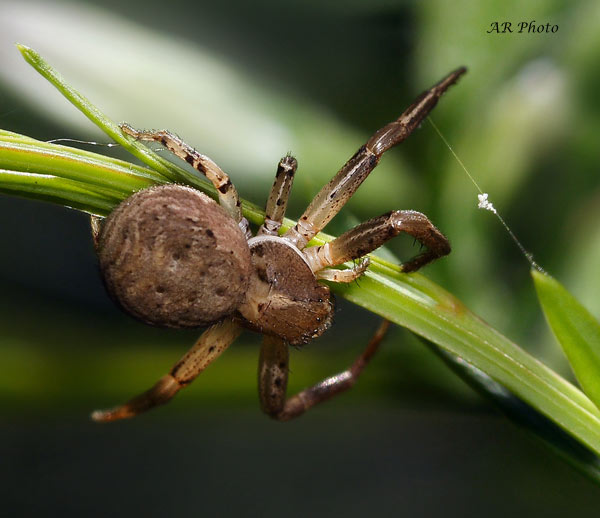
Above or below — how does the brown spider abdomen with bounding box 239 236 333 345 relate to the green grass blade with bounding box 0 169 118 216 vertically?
below

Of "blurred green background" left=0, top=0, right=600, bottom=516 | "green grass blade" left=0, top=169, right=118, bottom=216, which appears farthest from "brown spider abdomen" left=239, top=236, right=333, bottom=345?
"green grass blade" left=0, top=169, right=118, bottom=216

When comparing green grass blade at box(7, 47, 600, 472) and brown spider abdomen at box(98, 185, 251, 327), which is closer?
green grass blade at box(7, 47, 600, 472)

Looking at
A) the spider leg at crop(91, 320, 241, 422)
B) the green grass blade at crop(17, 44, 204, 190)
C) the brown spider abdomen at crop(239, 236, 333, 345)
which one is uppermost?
the green grass blade at crop(17, 44, 204, 190)

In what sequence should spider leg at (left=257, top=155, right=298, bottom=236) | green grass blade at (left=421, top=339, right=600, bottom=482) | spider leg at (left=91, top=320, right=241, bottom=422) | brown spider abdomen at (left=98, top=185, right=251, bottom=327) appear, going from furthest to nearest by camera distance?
spider leg at (left=91, top=320, right=241, bottom=422) < spider leg at (left=257, top=155, right=298, bottom=236) < brown spider abdomen at (left=98, top=185, right=251, bottom=327) < green grass blade at (left=421, top=339, right=600, bottom=482)

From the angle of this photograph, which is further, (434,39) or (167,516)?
(167,516)

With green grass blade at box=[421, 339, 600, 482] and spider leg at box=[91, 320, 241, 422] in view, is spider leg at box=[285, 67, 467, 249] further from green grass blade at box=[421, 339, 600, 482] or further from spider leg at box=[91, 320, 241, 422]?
green grass blade at box=[421, 339, 600, 482]

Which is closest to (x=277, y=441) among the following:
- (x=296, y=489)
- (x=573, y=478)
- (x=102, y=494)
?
(x=296, y=489)

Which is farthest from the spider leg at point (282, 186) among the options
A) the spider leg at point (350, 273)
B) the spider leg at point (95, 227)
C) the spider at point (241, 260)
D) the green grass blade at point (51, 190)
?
the green grass blade at point (51, 190)

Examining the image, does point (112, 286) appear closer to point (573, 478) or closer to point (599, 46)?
point (599, 46)
